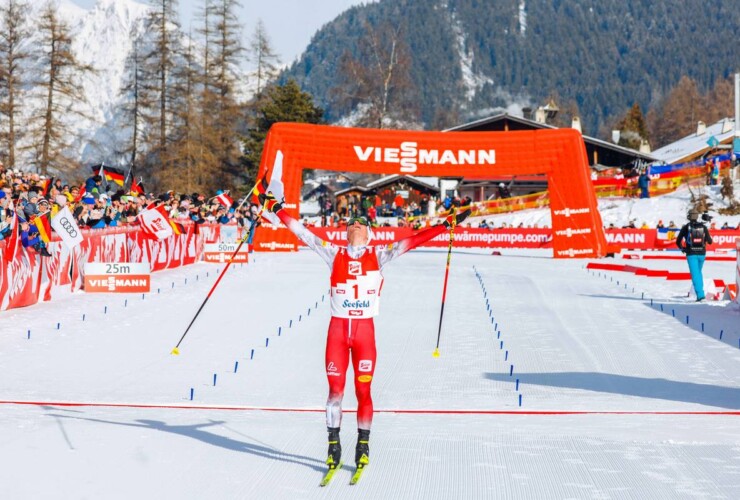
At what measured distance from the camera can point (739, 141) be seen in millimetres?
24812

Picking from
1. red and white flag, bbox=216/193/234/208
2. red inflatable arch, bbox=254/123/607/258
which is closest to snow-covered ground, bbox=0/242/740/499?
red and white flag, bbox=216/193/234/208

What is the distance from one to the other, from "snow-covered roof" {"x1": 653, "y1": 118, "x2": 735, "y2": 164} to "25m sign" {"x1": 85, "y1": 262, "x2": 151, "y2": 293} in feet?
186

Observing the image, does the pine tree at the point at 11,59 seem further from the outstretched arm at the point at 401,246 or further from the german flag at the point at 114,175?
the outstretched arm at the point at 401,246

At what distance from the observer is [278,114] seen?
65.2 metres

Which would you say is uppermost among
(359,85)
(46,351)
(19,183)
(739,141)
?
(359,85)

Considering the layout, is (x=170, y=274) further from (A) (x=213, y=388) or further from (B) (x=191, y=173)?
(B) (x=191, y=173)

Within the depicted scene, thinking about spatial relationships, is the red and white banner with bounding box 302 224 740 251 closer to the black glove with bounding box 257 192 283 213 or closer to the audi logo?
the audi logo

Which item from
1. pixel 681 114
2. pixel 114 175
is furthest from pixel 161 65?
pixel 681 114

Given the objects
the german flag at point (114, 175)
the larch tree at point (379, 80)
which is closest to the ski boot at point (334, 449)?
the german flag at point (114, 175)

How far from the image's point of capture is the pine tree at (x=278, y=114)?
6419cm

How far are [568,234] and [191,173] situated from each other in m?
31.2

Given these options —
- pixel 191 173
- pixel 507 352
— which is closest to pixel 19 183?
pixel 507 352

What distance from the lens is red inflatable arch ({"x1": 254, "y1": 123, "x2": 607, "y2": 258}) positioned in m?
31.1

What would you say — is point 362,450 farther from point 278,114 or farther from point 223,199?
point 278,114
